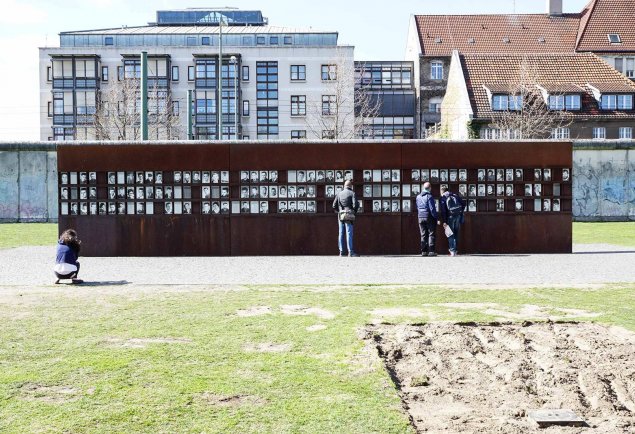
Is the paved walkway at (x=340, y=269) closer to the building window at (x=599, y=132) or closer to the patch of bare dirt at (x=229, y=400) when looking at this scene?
the patch of bare dirt at (x=229, y=400)

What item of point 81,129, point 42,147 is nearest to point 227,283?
point 42,147

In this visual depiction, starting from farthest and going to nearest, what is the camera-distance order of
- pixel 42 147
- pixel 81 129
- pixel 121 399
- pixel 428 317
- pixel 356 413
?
pixel 81 129, pixel 42 147, pixel 428 317, pixel 121 399, pixel 356 413

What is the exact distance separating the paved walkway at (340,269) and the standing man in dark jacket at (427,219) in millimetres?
595

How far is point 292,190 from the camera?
69.5 ft

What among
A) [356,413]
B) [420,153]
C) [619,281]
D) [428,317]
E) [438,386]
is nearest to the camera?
[356,413]

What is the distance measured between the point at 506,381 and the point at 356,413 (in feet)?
5.43

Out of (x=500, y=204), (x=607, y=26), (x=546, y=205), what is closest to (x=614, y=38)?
(x=607, y=26)

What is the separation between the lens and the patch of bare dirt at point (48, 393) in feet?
19.6

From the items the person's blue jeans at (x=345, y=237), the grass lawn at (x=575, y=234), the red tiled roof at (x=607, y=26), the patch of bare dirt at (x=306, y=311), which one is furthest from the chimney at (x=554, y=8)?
the patch of bare dirt at (x=306, y=311)

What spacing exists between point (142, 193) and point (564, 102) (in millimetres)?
42218

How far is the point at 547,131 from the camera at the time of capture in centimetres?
5588

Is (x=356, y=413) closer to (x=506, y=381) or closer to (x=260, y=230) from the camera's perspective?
(x=506, y=381)

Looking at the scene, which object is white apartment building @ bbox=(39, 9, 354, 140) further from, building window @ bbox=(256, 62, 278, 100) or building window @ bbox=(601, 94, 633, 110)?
building window @ bbox=(601, 94, 633, 110)

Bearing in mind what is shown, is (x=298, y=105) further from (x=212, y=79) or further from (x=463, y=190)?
(x=463, y=190)
